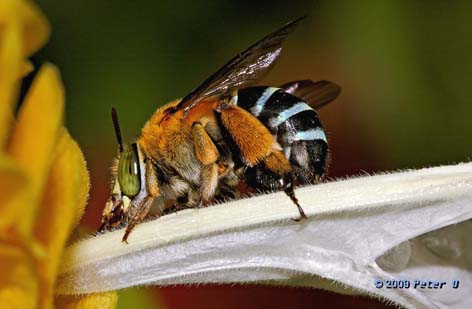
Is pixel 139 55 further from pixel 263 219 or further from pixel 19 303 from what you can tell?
pixel 19 303

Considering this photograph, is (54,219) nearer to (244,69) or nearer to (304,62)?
(244,69)

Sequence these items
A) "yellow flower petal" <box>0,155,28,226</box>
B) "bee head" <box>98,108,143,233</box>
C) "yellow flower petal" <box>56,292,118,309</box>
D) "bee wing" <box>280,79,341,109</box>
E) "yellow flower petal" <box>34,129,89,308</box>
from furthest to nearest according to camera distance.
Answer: "bee wing" <box>280,79,341,109</box> → "bee head" <box>98,108,143,233</box> → "yellow flower petal" <box>56,292,118,309</box> → "yellow flower petal" <box>34,129,89,308</box> → "yellow flower petal" <box>0,155,28,226</box>

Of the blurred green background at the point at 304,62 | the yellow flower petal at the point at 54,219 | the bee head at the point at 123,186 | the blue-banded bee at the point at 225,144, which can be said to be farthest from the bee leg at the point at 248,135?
the blurred green background at the point at 304,62

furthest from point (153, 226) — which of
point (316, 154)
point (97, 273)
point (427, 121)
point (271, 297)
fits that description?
point (427, 121)

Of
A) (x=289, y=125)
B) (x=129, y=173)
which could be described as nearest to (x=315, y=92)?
(x=289, y=125)

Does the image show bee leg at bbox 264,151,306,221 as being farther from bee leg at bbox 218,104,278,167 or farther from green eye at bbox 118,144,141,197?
green eye at bbox 118,144,141,197

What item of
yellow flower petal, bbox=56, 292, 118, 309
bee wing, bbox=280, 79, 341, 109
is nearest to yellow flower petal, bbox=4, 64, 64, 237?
yellow flower petal, bbox=56, 292, 118, 309
